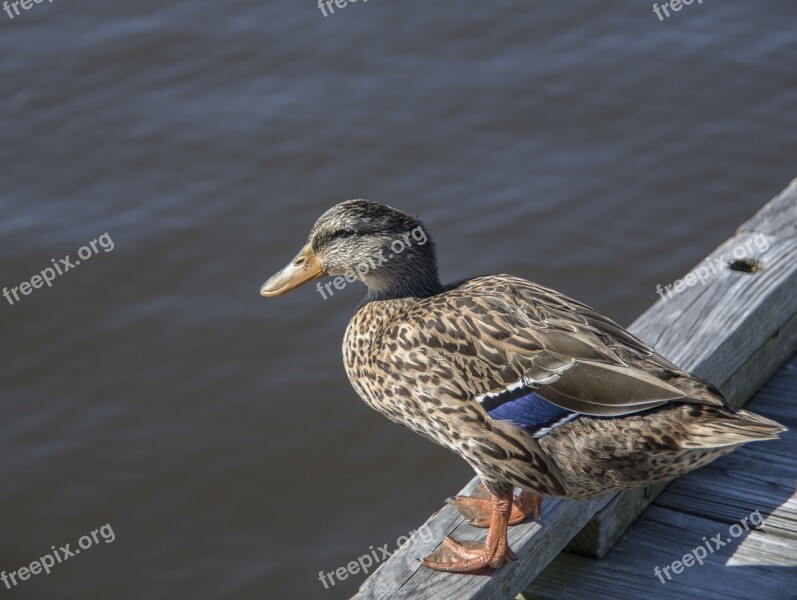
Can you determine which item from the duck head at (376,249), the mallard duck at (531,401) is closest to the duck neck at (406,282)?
the duck head at (376,249)

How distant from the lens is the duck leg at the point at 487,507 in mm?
3525

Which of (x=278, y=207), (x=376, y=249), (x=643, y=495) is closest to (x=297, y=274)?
(x=376, y=249)

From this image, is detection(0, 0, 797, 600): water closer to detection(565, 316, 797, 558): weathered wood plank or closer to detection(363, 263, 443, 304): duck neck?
detection(565, 316, 797, 558): weathered wood plank

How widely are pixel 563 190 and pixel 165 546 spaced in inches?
123

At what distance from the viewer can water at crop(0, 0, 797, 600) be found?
5.54 meters

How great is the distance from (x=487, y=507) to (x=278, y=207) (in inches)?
Answer: 145

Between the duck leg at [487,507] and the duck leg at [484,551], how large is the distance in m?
0.12

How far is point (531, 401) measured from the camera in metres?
3.25

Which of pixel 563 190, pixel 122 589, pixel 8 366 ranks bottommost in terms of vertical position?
pixel 122 589

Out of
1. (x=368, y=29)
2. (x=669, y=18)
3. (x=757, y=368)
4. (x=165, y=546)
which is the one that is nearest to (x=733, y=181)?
(x=669, y=18)

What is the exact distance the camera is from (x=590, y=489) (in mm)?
3295

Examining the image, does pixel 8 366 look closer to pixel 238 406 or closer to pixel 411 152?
pixel 238 406

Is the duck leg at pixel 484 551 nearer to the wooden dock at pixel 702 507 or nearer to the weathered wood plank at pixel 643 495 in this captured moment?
the wooden dock at pixel 702 507

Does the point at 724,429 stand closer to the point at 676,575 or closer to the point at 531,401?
the point at 531,401
